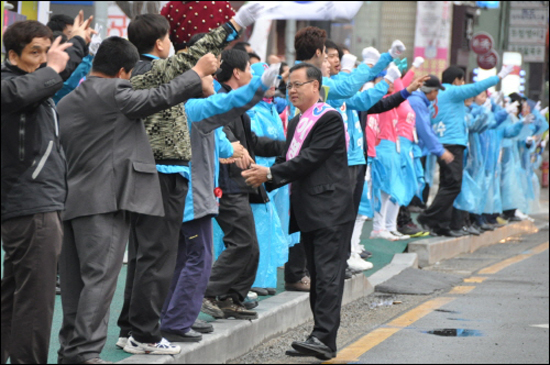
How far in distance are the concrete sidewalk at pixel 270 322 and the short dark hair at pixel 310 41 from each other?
2.01m

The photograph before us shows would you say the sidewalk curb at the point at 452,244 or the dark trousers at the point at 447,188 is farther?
the dark trousers at the point at 447,188

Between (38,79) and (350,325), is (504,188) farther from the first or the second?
(38,79)

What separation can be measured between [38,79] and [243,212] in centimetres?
266

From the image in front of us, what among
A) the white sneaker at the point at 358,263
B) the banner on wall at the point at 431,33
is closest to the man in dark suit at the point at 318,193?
the white sneaker at the point at 358,263

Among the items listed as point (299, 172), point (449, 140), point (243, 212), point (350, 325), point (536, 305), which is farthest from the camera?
point (449, 140)

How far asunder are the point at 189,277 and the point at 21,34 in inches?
79.1

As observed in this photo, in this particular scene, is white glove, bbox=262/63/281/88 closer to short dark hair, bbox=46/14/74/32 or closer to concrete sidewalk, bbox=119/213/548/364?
concrete sidewalk, bbox=119/213/548/364

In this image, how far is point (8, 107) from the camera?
4598mm

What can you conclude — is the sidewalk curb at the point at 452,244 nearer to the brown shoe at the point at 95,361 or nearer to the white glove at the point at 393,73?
the white glove at the point at 393,73

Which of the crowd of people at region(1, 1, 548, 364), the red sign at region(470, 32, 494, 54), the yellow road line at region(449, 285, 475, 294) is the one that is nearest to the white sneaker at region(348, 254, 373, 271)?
the yellow road line at region(449, 285, 475, 294)

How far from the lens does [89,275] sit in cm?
524

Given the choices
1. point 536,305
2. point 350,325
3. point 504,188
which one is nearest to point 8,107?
point 350,325

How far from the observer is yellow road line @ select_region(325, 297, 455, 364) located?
266 inches

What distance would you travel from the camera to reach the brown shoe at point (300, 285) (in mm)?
8336
